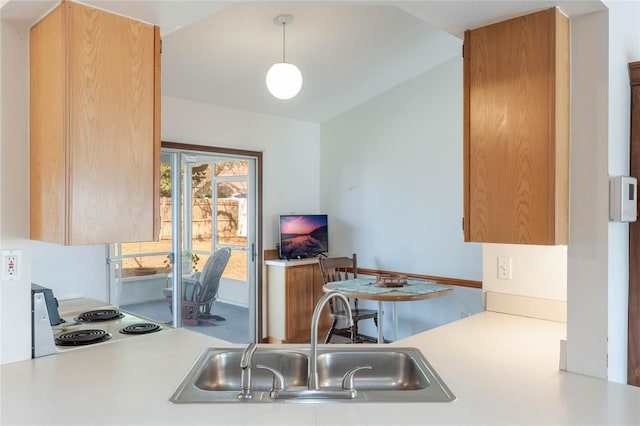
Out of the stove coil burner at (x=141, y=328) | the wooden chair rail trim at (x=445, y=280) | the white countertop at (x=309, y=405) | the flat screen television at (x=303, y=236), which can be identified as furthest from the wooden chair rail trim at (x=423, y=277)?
the stove coil burner at (x=141, y=328)

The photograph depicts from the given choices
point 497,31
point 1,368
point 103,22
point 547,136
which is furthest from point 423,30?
point 1,368

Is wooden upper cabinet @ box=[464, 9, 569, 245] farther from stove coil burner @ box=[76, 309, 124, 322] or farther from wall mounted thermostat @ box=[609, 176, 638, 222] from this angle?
stove coil burner @ box=[76, 309, 124, 322]

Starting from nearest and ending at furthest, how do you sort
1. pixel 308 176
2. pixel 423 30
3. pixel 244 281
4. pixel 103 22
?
pixel 103 22 < pixel 423 30 < pixel 244 281 < pixel 308 176

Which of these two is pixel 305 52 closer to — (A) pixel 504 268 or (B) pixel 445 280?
(A) pixel 504 268

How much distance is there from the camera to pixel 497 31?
160 centimetres

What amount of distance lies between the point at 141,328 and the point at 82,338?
0.26 meters

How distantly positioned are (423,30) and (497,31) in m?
2.23

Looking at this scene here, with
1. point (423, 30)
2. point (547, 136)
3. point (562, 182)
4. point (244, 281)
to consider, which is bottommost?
point (244, 281)

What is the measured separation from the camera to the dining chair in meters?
4.24

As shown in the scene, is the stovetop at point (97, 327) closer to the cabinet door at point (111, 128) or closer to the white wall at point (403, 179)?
the cabinet door at point (111, 128)

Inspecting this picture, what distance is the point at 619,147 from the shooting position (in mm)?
1611

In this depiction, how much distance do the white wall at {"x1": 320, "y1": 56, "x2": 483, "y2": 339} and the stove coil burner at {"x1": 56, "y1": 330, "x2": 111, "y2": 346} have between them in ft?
10.6

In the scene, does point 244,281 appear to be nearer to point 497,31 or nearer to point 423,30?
point 423,30

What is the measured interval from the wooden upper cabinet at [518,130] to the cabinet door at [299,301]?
315 centimetres
